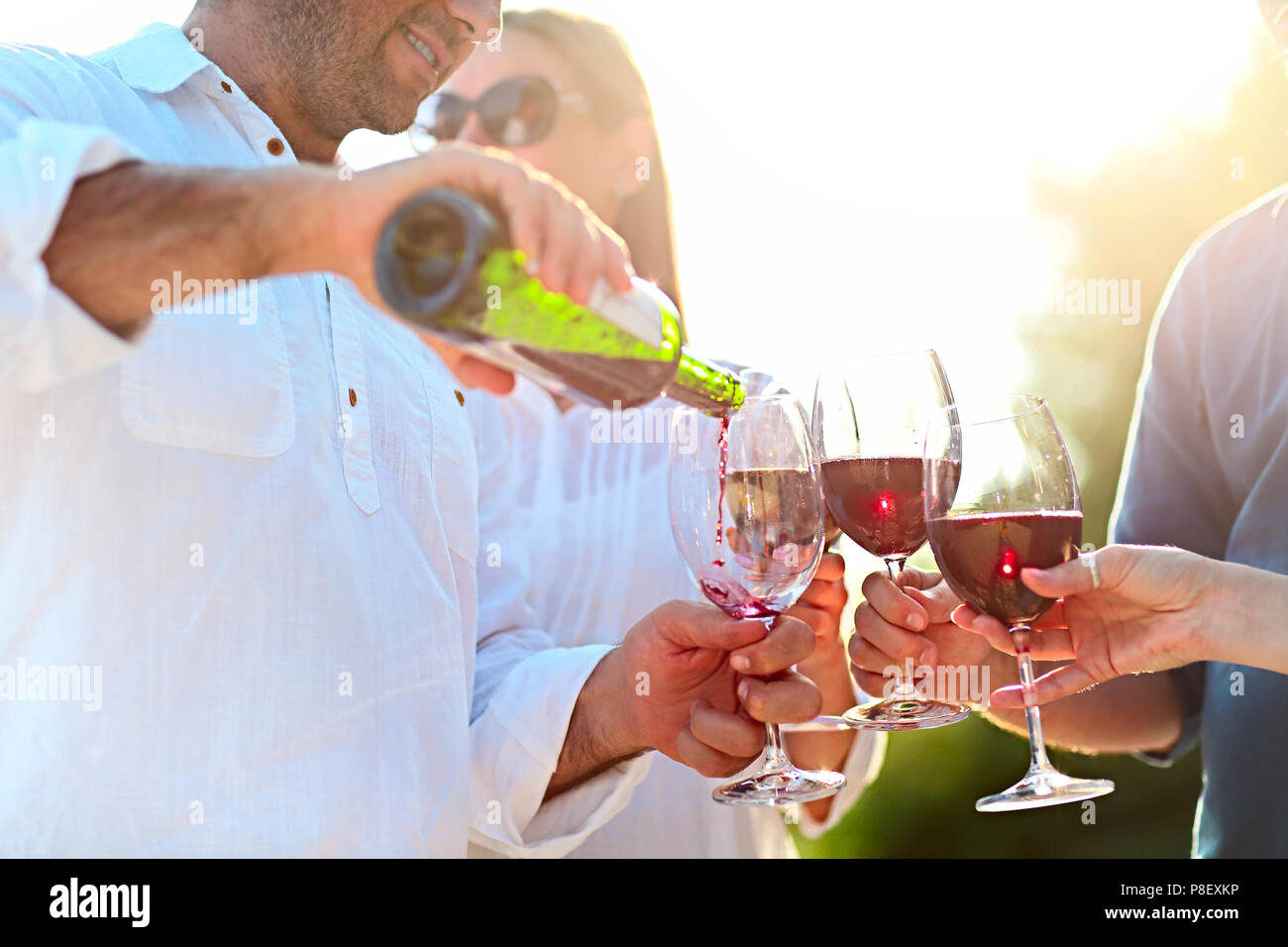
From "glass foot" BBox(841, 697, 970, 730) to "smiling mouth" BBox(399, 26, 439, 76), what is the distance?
5.53 feet

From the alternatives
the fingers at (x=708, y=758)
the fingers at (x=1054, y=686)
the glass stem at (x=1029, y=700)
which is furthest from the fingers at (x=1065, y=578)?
the fingers at (x=708, y=758)

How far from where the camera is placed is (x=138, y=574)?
1821mm

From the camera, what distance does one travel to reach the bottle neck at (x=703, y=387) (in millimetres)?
1625

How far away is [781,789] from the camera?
6.67ft

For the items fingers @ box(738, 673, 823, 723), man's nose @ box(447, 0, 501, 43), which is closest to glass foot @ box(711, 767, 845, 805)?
fingers @ box(738, 673, 823, 723)

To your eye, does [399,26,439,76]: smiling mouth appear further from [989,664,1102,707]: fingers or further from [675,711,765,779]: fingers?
[989,664,1102,707]: fingers

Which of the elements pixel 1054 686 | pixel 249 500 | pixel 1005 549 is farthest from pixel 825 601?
pixel 249 500

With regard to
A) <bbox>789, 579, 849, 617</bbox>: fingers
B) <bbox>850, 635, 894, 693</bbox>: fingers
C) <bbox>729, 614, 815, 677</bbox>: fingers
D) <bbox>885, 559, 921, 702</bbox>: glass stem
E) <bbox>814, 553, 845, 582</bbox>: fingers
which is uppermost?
<bbox>814, 553, 845, 582</bbox>: fingers

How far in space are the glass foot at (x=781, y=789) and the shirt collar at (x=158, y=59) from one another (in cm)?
164

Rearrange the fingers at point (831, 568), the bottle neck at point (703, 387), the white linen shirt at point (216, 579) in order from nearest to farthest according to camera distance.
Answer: the bottle neck at point (703, 387), the white linen shirt at point (216, 579), the fingers at point (831, 568)

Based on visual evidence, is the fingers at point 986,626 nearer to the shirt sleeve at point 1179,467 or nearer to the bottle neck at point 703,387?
the bottle neck at point 703,387

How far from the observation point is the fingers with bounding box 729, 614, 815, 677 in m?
2.05

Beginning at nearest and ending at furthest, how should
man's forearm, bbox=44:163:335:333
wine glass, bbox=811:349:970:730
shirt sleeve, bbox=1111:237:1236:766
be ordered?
man's forearm, bbox=44:163:335:333
wine glass, bbox=811:349:970:730
shirt sleeve, bbox=1111:237:1236:766
